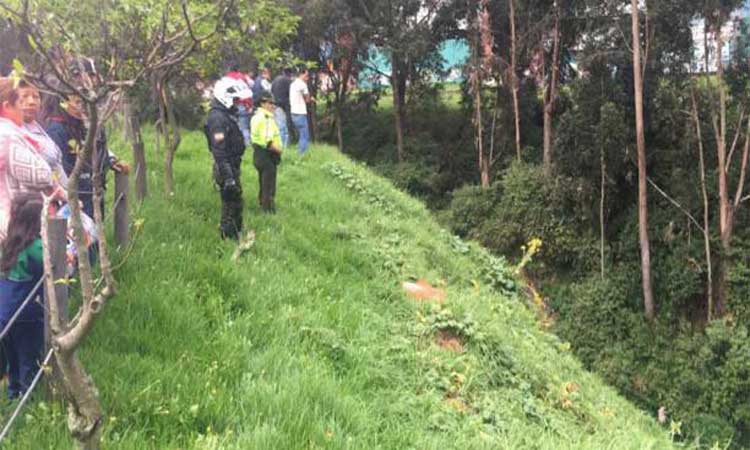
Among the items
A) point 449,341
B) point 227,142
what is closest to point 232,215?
point 227,142

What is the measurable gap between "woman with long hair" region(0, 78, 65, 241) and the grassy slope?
99 cm

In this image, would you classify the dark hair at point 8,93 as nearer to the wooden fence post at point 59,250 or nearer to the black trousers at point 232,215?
the wooden fence post at point 59,250

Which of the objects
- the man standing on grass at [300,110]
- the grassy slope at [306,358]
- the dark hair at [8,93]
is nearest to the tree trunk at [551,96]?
the man standing on grass at [300,110]

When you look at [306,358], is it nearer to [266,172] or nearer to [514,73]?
[266,172]

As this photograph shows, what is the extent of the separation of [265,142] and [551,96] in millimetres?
17348

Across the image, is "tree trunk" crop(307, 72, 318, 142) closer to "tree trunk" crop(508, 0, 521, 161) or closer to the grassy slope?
"tree trunk" crop(508, 0, 521, 161)

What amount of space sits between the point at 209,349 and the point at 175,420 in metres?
0.97

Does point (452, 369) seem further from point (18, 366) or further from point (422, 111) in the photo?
point (422, 111)

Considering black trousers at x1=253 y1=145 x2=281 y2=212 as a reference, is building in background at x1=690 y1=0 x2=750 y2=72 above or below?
above

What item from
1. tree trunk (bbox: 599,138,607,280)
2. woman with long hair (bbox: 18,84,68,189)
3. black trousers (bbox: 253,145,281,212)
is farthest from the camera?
tree trunk (bbox: 599,138,607,280)

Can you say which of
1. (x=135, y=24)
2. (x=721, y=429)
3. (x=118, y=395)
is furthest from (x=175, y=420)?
(x=721, y=429)

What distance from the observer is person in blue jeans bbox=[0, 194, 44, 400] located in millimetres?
3709

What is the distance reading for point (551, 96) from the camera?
2353 centimetres

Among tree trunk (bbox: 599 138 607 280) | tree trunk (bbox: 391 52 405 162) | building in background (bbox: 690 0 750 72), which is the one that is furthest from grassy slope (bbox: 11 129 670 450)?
tree trunk (bbox: 391 52 405 162)
